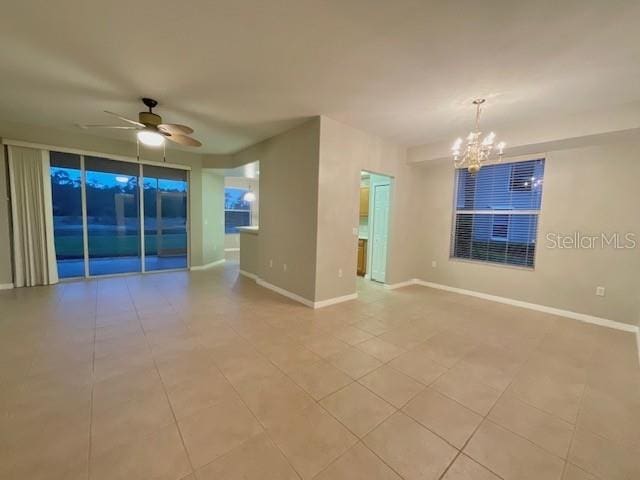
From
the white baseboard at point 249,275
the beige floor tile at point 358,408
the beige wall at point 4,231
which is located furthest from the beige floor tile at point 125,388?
the beige wall at point 4,231

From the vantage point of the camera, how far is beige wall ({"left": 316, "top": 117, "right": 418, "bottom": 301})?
374cm

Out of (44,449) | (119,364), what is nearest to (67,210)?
(119,364)

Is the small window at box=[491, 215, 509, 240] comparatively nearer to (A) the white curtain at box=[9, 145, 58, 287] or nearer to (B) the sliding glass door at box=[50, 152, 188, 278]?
(B) the sliding glass door at box=[50, 152, 188, 278]

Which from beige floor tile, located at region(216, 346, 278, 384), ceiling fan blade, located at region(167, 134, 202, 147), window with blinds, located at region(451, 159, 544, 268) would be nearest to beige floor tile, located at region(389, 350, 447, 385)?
beige floor tile, located at region(216, 346, 278, 384)

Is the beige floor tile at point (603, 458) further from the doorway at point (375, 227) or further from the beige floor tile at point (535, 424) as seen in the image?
the doorway at point (375, 227)

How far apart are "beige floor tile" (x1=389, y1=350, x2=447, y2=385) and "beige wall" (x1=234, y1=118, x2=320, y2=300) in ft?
5.36

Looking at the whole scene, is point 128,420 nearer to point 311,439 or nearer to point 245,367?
point 245,367

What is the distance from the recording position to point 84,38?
2.10 metres

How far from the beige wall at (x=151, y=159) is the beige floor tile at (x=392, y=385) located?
5420 millimetres

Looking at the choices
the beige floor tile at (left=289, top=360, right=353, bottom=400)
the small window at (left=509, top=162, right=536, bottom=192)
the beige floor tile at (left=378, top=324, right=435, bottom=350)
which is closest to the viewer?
the beige floor tile at (left=289, top=360, right=353, bottom=400)

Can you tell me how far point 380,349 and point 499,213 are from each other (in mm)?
3520

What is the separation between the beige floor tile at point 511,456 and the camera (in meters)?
1.37

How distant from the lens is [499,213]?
178 inches

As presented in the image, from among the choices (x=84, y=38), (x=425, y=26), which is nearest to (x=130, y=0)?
(x=84, y=38)
